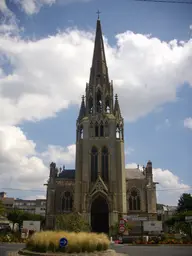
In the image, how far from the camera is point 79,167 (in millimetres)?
59844

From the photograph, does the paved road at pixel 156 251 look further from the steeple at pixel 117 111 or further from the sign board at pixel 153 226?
the steeple at pixel 117 111

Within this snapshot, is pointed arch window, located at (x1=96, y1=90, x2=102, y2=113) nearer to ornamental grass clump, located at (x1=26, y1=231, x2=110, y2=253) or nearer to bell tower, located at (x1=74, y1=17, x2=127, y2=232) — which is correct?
bell tower, located at (x1=74, y1=17, x2=127, y2=232)

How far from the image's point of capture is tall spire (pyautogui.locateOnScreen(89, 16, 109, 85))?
224 feet

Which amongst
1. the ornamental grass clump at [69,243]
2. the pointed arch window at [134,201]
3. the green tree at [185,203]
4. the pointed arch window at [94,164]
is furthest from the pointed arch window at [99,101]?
the ornamental grass clump at [69,243]

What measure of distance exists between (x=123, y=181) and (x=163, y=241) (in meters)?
22.8

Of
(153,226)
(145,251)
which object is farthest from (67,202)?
(145,251)

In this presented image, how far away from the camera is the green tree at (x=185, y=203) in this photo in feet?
267

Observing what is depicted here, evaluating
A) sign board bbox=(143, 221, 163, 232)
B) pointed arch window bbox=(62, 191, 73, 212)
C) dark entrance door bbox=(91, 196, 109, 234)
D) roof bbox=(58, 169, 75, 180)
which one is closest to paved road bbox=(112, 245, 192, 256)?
sign board bbox=(143, 221, 163, 232)

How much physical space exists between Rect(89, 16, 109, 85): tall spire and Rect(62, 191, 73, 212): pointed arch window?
25.2 metres

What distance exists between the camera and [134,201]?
2362 inches

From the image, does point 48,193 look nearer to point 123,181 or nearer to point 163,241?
point 123,181

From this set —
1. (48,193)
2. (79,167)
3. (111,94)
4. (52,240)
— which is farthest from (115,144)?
(52,240)

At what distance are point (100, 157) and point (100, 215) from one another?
36.6 feet

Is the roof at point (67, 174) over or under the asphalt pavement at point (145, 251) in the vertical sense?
A: over
